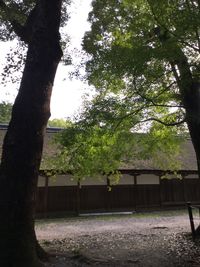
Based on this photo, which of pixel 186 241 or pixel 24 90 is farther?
pixel 186 241

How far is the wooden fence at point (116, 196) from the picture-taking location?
1950cm

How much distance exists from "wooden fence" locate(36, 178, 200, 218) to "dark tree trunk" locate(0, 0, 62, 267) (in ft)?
40.3

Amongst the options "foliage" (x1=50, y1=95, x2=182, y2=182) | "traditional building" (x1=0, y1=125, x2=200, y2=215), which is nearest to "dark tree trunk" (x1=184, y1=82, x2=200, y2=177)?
"foliage" (x1=50, y1=95, x2=182, y2=182)

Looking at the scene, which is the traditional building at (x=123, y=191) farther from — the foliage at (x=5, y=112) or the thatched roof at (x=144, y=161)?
the foliage at (x=5, y=112)

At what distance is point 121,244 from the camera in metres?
10.5

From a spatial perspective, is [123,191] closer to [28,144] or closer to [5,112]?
[28,144]

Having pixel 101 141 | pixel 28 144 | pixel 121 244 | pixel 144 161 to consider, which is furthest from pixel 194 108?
pixel 144 161

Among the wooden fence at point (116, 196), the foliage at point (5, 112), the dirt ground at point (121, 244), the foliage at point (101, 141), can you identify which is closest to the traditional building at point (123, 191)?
the wooden fence at point (116, 196)

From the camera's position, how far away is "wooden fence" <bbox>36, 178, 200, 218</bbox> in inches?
768

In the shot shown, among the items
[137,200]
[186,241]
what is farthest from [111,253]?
[137,200]

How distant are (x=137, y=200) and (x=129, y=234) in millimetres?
9090

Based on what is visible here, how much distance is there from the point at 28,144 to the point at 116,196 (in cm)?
1496

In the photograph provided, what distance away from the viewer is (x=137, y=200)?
2175 cm

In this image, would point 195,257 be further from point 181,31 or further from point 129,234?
point 181,31
